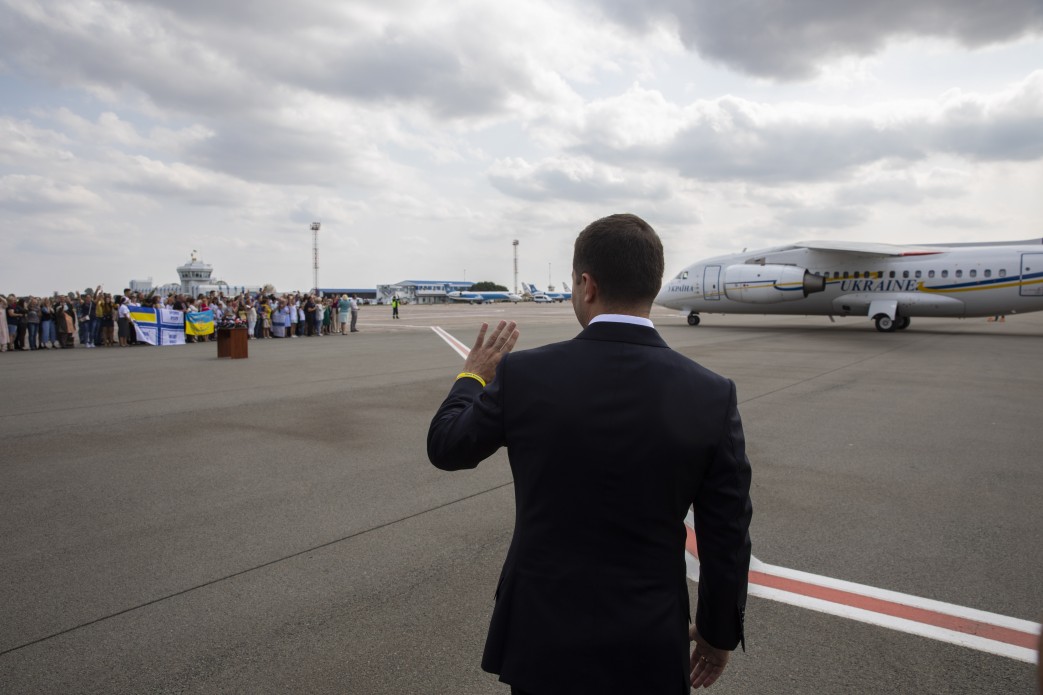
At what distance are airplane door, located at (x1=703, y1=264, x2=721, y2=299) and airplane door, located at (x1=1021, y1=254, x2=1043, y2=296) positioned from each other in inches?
423

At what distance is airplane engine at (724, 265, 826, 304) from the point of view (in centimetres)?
2631

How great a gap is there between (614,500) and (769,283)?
89.9 feet

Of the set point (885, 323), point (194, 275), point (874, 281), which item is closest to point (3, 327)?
point (874, 281)

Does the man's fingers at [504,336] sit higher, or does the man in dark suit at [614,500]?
the man's fingers at [504,336]

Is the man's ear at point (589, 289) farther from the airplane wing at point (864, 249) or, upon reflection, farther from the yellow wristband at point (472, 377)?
the airplane wing at point (864, 249)

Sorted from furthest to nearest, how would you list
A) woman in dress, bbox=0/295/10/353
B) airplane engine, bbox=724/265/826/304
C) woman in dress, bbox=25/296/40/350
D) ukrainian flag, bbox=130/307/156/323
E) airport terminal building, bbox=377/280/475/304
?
airport terminal building, bbox=377/280/475/304 < airplane engine, bbox=724/265/826/304 < ukrainian flag, bbox=130/307/156/323 < woman in dress, bbox=25/296/40/350 < woman in dress, bbox=0/295/10/353

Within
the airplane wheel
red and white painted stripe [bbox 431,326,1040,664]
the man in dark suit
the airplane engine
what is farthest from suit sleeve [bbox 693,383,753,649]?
the airplane wheel

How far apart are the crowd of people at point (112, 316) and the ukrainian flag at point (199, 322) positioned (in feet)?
0.55

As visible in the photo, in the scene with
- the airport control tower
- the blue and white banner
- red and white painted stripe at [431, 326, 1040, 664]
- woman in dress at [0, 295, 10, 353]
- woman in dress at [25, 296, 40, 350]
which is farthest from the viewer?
the airport control tower

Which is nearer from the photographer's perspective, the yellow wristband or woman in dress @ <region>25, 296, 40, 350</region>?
the yellow wristband

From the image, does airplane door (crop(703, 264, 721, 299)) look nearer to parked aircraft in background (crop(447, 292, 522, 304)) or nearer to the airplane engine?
the airplane engine

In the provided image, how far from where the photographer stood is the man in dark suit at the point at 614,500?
173 centimetres

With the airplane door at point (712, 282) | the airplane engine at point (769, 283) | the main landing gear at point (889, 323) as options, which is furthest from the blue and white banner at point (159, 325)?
the main landing gear at point (889, 323)

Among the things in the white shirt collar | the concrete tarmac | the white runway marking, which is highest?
the white shirt collar
